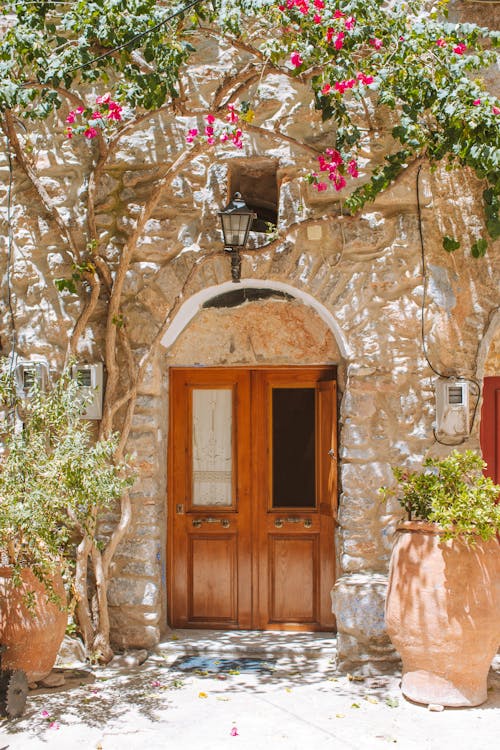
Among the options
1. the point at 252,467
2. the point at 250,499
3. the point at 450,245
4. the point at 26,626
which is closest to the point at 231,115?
the point at 450,245

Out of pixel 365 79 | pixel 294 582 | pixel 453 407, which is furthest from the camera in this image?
pixel 294 582

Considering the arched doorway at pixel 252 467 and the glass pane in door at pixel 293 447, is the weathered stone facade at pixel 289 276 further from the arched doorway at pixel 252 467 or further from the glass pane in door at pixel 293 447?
the glass pane in door at pixel 293 447

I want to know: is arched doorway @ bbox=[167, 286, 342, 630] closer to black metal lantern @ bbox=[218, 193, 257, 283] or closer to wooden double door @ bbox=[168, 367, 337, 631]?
wooden double door @ bbox=[168, 367, 337, 631]

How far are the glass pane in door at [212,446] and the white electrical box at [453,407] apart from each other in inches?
63.0

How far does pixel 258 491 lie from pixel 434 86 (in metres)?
3.03

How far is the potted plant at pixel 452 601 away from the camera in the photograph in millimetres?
4523

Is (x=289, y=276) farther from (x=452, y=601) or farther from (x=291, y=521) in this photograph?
(x=452, y=601)

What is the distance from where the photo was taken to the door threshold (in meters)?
5.57

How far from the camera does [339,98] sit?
4824 millimetres

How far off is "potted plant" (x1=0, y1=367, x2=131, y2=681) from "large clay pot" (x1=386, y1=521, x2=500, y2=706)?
1.79 meters

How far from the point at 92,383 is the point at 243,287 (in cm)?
128

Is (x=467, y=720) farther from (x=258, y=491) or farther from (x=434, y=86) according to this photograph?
(x=434, y=86)

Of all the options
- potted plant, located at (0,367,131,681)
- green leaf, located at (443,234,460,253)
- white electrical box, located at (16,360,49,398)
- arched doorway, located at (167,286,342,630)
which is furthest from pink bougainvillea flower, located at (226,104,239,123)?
white electrical box, located at (16,360,49,398)

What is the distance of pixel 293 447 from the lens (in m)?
6.17
